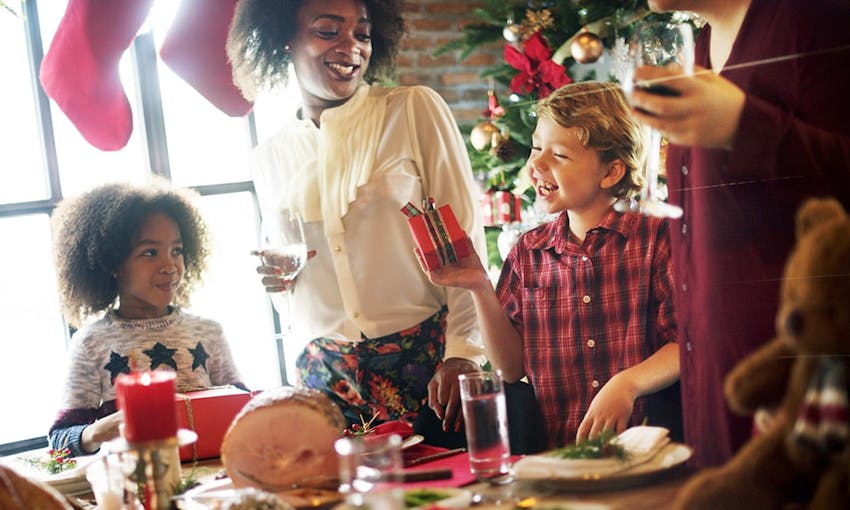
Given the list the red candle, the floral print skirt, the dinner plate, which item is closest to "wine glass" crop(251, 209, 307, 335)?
the floral print skirt

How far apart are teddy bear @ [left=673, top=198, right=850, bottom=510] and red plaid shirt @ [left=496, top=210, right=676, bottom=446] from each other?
1.25 ft

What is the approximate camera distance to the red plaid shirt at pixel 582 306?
1.14 meters

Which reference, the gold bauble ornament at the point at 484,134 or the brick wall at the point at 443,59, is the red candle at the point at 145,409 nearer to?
the gold bauble ornament at the point at 484,134

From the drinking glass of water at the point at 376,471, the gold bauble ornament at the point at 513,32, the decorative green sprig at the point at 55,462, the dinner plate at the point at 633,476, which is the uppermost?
the gold bauble ornament at the point at 513,32

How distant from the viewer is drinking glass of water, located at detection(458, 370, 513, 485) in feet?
3.45

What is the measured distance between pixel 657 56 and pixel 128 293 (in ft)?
4.90

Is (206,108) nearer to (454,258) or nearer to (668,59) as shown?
(454,258)

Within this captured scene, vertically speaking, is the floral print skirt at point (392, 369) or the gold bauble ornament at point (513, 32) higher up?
the gold bauble ornament at point (513, 32)

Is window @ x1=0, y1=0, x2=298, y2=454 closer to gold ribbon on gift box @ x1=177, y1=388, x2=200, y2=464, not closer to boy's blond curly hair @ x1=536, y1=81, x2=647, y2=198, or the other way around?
gold ribbon on gift box @ x1=177, y1=388, x2=200, y2=464

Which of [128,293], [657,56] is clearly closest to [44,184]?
[128,293]

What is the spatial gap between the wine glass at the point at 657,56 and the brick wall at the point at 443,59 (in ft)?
7.85

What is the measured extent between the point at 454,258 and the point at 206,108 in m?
2.07

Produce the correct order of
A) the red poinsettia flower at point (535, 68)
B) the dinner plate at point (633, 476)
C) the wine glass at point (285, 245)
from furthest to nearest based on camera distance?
the wine glass at point (285, 245), the red poinsettia flower at point (535, 68), the dinner plate at point (633, 476)

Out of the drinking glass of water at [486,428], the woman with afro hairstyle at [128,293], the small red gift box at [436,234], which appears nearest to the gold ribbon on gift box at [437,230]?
the small red gift box at [436,234]
